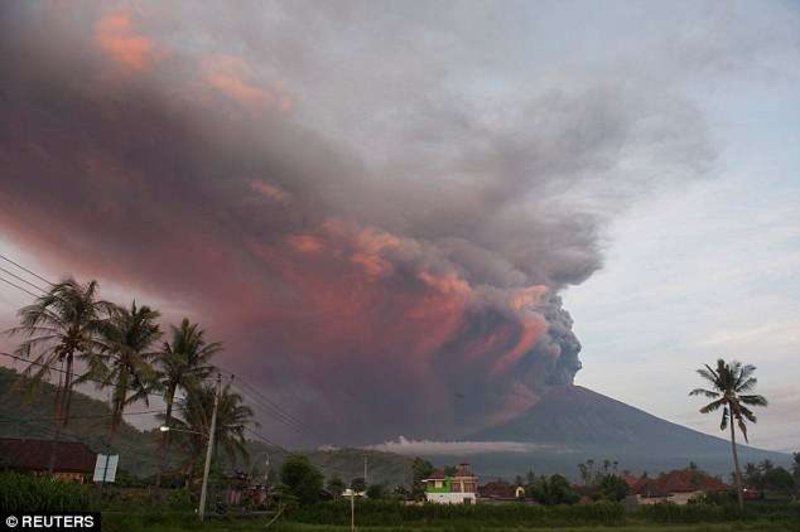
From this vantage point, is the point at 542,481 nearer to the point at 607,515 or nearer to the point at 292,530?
the point at 607,515

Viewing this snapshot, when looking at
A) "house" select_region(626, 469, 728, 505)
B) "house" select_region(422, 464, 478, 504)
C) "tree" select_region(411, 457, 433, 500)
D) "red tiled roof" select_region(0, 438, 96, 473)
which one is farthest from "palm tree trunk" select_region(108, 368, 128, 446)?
"house" select_region(626, 469, 728, 505)

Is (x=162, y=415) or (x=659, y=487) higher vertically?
(x=162, y=415)

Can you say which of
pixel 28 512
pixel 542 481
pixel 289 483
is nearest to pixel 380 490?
pixel 542 481

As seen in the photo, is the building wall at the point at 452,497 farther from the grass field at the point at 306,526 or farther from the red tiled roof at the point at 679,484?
the red tiled roof at the point at 679,484

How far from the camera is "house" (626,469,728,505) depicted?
343 feet

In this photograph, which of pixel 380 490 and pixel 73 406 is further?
pixel 73 406

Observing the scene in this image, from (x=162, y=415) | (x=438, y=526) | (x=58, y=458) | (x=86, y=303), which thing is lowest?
(x=438, y=526)

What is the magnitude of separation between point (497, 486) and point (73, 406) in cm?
9637

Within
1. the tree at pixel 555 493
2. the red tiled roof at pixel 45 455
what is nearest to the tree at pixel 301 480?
the red tiled roof at pixel 45 455

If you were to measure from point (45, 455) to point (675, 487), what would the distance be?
10432 centimetres

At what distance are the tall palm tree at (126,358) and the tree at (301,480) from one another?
70.8 ft

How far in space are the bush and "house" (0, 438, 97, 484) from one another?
40.4m

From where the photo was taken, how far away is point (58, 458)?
217 feet

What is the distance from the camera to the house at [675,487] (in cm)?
10454
